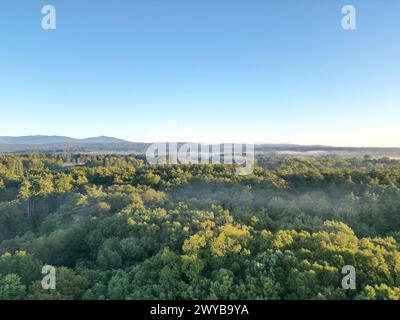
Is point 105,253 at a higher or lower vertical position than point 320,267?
lower

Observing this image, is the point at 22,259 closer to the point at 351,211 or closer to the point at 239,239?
the point at 239,239

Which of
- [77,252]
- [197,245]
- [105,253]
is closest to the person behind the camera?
[197,245]

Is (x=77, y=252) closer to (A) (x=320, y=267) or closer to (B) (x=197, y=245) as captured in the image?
(B) (x=197, y=245)
